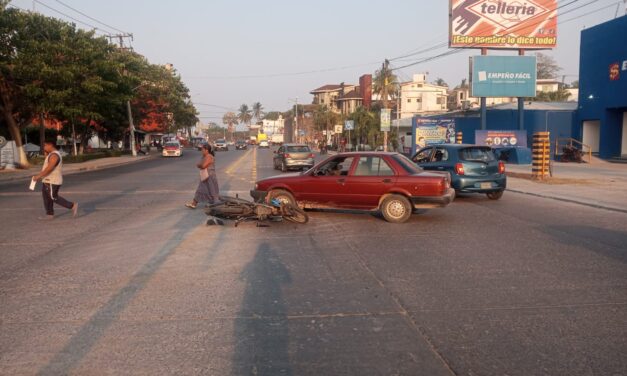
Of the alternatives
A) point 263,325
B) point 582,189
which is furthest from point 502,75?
point 263,325

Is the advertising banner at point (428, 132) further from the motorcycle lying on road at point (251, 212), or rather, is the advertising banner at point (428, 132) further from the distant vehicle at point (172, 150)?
the distant vehicle at point (172, 150)

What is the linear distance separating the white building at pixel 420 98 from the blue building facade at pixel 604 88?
43.7 meters

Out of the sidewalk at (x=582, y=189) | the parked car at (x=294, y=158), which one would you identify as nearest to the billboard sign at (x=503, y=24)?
the parked car at (x=294, y=158)

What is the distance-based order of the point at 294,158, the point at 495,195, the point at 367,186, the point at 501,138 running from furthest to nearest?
1. the point at 501,138
2. the point at 294,158
3. the point at 495,195
4. the point at 367,186

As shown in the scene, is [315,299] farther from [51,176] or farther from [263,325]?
[51,176]

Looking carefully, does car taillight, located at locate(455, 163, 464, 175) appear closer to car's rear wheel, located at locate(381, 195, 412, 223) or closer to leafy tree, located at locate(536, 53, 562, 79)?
car's rear wheel, located at locate(381, 195, 412, 223)

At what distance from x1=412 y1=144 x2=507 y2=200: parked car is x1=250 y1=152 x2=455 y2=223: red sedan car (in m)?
3.26

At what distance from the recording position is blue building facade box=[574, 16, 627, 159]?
3314cm

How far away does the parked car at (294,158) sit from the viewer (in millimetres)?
27847

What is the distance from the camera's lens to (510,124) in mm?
43625

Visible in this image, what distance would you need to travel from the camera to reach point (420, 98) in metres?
81.6

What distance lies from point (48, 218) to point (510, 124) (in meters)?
38.6

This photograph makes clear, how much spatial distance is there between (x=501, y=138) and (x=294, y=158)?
12549mm

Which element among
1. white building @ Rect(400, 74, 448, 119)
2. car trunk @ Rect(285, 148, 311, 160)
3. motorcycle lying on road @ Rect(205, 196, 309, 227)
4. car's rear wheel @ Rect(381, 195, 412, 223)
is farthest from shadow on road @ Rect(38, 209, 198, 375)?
white building @ Rect(400, 74, 448, 119)
